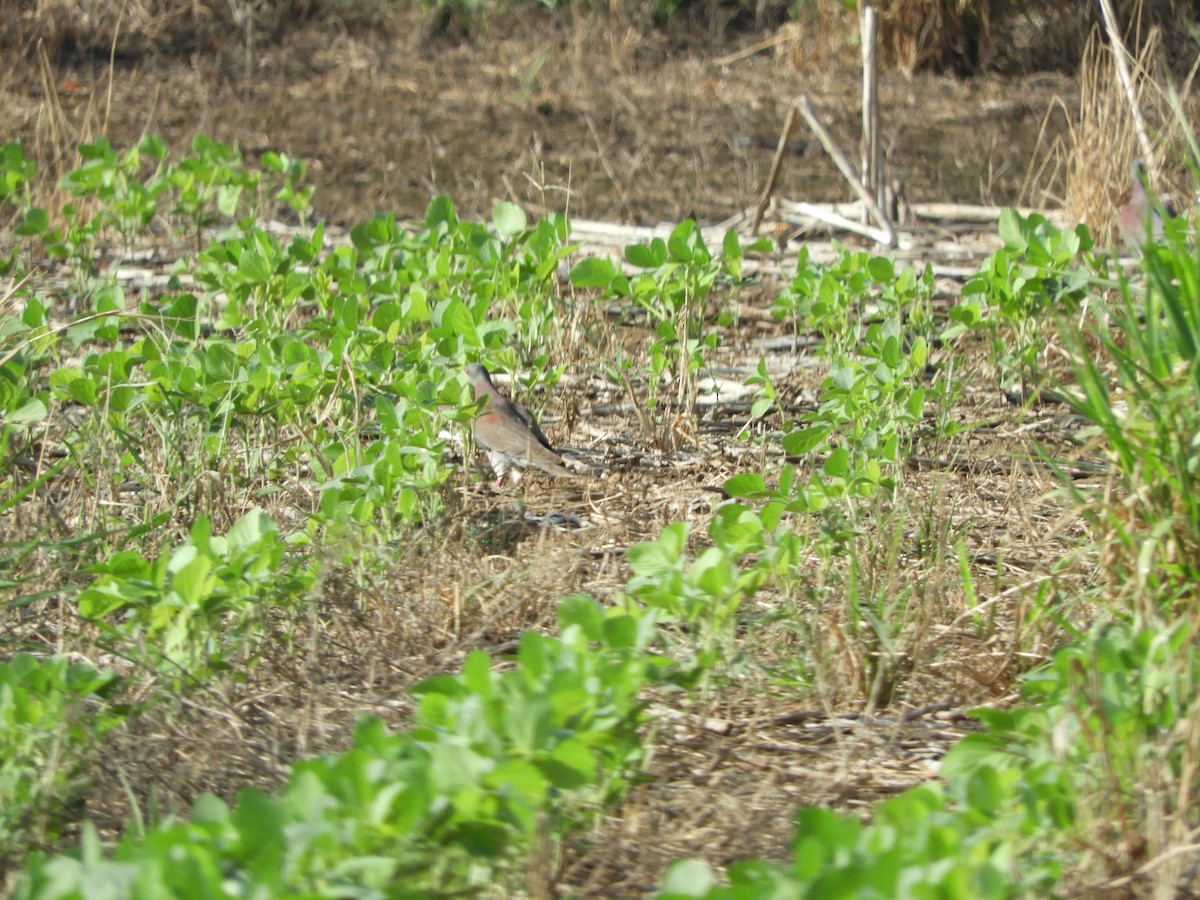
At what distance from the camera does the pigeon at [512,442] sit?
354 centimetres

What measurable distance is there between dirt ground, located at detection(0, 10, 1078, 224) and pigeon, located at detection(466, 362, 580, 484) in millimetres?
2693

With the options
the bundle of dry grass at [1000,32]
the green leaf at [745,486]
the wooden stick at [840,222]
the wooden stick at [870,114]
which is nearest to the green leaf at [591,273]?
the green leaf at [745,486]

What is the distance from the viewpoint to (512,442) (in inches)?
141

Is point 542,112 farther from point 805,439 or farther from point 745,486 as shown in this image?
point 745,486

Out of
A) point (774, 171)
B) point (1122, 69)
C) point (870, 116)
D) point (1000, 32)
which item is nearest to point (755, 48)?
point (1000, 32)

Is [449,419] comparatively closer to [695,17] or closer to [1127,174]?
[1127,174]

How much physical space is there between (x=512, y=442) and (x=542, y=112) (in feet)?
17.2

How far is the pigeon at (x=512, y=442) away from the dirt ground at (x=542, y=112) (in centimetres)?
269

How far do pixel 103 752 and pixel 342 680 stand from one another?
50 cm

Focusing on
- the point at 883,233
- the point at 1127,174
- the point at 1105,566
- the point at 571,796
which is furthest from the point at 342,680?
the point at 1127,174

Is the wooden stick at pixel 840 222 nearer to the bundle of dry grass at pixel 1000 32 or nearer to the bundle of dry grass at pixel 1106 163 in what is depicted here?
the bundle of dry grass at pixel 1106 163

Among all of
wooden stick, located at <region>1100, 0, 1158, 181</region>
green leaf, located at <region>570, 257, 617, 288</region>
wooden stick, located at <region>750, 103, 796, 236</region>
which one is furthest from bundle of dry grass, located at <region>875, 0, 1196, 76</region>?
green leaf, located at <region>570, 257, 617, 288</region>

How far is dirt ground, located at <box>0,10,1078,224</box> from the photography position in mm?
6988

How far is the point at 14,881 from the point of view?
70.7 inches
